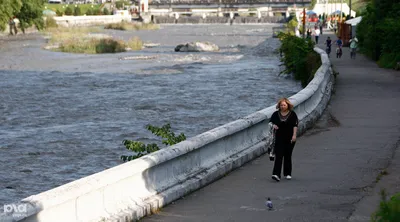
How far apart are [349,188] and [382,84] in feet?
63.8

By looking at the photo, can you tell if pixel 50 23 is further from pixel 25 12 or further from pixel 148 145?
pixel 148 145

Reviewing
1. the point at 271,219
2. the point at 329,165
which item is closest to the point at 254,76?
the point at 329,165

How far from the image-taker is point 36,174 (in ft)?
63.9

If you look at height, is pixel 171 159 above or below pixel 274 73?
above

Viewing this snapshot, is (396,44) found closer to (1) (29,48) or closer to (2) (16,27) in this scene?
(1) (29,48)

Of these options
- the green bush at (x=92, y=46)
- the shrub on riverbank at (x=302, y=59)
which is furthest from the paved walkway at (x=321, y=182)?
the green bush at (x=92, y=46)

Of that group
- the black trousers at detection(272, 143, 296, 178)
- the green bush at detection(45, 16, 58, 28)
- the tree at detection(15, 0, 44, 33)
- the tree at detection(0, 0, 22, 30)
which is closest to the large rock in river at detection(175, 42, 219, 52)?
the tree at detection(0, 0, 22, 30)

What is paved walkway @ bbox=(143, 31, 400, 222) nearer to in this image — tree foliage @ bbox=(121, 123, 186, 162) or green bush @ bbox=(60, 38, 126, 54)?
tree foliage @ bbox=(121, 123, 186, 162)

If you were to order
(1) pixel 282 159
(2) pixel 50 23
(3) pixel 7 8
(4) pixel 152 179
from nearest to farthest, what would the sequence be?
(4) pixel 152 179 < (1) pixel 282 159 < (3) pixel 7 8 < (2) pixel 50 23

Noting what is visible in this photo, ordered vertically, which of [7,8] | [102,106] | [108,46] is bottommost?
[108,46]

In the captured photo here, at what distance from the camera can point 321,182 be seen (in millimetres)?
12648

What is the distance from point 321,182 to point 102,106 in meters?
23.0

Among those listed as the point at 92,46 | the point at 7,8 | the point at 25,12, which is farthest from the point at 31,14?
the point at 92,46
